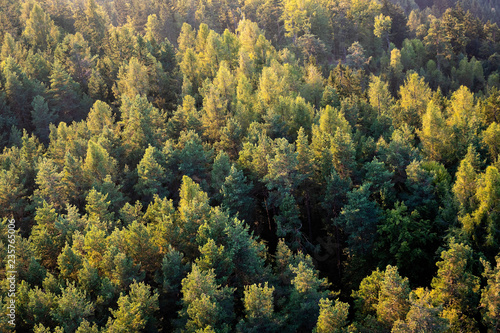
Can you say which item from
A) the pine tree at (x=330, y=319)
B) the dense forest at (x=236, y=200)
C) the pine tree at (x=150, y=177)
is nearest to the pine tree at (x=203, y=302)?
the dense forest at (x=236, y=200)

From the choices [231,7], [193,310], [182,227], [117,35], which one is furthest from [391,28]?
[193,310]

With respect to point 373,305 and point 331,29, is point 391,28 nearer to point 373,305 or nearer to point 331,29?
point 331,29

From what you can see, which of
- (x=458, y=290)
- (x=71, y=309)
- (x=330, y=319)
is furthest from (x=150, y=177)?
(x=458, y=290)

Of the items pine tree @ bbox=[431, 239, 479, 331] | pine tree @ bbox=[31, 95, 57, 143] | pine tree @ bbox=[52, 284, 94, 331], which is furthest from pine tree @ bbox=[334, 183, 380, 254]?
pine tree @ bbox=[31, 95, 57, 143]

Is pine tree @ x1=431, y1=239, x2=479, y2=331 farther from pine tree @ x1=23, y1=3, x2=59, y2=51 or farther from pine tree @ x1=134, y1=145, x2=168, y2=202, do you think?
pine tree @ x1=23, y1=3, x2=59, y2=51

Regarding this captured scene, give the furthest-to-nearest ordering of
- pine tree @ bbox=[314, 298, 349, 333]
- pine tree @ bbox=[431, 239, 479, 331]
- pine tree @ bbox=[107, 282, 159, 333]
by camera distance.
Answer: pine tree @ bbox=[431, 239, 479, 331] < pine tree @ bbox=[314, 298, 349, 333] < pine tree @ bbox=[107, 282, 159, 333]

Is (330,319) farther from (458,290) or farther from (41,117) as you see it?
(41,117)

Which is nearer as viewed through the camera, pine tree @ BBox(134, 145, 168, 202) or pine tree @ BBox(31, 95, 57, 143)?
pine tree @ BBox(134, 145, 168, 202)

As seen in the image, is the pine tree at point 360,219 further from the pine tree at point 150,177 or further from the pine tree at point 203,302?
the pine tree at point 150,177
